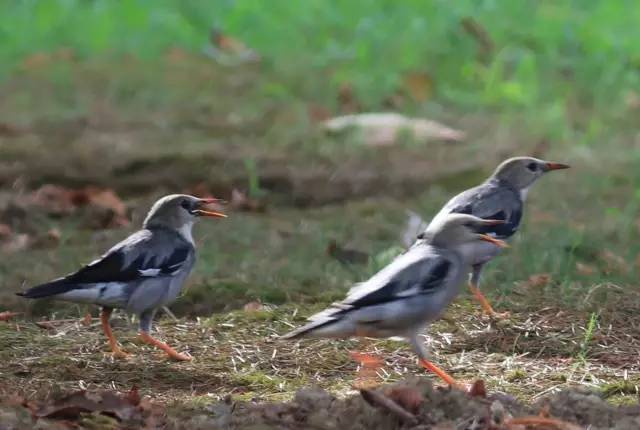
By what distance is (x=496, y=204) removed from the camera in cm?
802

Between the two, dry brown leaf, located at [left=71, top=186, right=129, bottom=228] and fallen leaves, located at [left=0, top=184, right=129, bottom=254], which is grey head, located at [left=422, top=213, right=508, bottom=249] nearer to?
fallen leaves, located at [left=0, top=184, right=129, bottom=254]

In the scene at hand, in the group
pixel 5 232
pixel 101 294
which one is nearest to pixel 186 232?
pixel 101 294

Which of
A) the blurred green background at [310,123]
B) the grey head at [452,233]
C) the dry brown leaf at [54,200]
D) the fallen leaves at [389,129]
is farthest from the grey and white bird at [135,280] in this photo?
the fallen leaves at [389,129]

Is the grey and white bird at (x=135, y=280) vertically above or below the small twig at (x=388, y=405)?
below

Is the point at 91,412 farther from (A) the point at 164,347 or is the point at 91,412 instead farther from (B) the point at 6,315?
(B) the point at 6,315

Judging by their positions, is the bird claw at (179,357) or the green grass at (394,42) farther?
the green grass at (394,42)

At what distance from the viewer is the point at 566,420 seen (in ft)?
16.8

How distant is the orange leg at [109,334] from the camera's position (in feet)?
22.7

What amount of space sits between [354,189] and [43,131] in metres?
3.28

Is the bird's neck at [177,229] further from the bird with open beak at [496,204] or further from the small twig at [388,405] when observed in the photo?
the small twig at [388,405]

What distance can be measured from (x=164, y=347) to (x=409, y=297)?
1433 millimetres

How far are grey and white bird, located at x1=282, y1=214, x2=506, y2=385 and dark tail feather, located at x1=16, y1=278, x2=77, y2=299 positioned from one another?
4.61ft

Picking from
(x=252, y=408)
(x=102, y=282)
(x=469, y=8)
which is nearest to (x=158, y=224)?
(x=102, y=282)

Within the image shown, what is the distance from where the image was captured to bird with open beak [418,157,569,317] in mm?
7492
